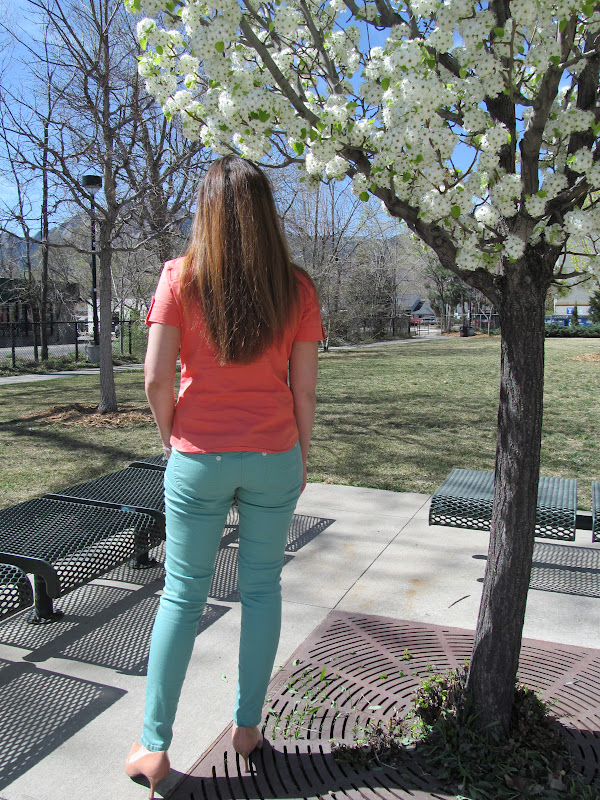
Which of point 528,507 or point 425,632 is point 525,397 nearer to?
point 528,507

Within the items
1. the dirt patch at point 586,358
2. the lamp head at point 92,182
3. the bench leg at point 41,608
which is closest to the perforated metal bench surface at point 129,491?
the bench leg at point 41,608

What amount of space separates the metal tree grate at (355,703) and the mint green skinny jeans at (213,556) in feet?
0.70

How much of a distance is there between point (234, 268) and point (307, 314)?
0.30 meters

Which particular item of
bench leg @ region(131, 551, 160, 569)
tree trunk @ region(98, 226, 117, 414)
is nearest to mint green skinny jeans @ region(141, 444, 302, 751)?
bench leg @ region(131, 551, 160, 569)

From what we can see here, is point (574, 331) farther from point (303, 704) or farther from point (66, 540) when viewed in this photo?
point (303, 704)

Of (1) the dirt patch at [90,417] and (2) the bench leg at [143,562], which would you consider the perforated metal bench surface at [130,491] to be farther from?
(1) the dirt patch at [90,417]

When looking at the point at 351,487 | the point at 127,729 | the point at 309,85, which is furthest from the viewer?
the point at 351,487

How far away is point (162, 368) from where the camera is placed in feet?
6.90

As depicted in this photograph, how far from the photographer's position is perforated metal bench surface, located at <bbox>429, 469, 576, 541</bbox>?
12.3 feet

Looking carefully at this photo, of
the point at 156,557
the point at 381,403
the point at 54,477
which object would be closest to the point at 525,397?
the point at 156,557

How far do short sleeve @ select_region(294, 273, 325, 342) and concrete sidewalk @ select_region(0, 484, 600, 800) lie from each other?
4.81 ft

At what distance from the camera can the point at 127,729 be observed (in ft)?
8.04

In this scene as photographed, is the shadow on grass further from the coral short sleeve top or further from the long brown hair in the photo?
the long brown hair

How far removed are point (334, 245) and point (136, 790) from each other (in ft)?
84.4
